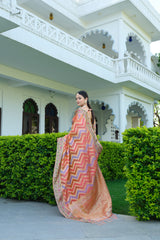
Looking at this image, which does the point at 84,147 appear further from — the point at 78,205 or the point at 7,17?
the point at 7,17

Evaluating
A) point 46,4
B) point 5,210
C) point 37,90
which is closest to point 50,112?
point 37,90

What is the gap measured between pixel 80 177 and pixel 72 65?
5.61m

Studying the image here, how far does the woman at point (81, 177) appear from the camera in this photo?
11.6 ft

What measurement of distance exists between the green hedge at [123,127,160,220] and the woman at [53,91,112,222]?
0.47 m

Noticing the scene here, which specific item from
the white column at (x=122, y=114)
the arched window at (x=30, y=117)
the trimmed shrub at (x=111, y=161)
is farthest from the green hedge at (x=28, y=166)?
the white column at (x=122, y=114)

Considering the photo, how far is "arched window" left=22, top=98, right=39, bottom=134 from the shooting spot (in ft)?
35.4

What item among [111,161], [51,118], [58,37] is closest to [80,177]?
[111,161]

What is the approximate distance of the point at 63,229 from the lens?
2982 mm

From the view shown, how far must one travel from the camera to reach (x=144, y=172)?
3.35m

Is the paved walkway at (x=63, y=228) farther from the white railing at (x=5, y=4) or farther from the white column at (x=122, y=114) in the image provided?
the white column at (x=122, y=114)

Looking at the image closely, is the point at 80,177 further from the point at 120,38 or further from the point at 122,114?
the point at 120,38

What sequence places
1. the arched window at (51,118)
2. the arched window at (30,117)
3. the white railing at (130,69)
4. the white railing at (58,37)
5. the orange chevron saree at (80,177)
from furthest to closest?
the arched window at (51,118) < the arched window at (30,117) < the white railing at (130,69) < the white railing at (58,37) < the orange chevron saree at (80,177)

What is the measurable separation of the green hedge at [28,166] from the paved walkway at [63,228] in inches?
31.5

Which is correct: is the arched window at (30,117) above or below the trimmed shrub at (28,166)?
above
